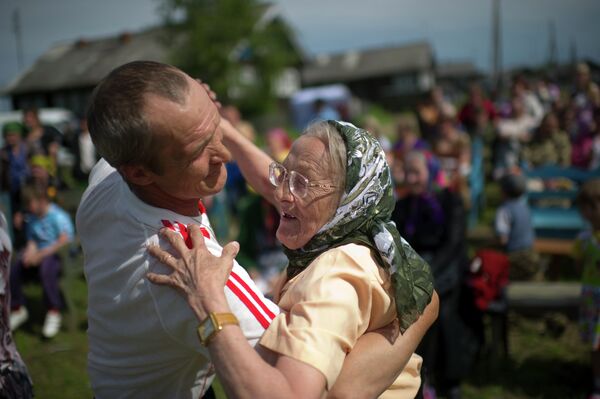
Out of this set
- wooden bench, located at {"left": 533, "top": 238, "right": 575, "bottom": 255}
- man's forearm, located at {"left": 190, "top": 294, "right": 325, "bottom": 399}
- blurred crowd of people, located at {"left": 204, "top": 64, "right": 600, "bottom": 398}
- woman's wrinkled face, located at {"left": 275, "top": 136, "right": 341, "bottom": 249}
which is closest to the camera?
man's forearm, located at {"left": 190, "top": 294, "right": 325, "bottom": 399}

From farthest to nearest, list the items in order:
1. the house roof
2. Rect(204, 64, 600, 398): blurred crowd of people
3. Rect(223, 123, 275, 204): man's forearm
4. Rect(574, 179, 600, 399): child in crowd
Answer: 1. the house roof
2. Rect(204, 64, 600, 398): blurred crowd of people
3. Rect(574, 179, 600, 399): child in crowd
4. Rect(223, 123, 275, 204): man's forearm

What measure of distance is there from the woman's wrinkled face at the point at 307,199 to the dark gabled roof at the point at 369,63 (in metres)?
65.0

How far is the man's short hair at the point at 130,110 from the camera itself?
1.58 m

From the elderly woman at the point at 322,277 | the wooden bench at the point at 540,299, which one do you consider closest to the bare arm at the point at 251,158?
the elderly woman at the point at 322,277

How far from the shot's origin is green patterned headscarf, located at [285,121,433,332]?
1722mm

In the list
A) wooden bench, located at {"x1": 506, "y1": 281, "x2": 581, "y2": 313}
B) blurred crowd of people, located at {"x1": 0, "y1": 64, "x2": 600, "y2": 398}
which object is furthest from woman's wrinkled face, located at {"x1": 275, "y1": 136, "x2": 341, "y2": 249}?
wooden bench, located at {"x1": 506, "y1": 281, "x2": 581, "y2": 313}

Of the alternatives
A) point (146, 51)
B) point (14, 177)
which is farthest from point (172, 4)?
point (14, 177)

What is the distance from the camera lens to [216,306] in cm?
151

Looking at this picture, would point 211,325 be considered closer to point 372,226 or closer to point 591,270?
point 372,226

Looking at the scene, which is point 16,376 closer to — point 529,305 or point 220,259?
point 220,259

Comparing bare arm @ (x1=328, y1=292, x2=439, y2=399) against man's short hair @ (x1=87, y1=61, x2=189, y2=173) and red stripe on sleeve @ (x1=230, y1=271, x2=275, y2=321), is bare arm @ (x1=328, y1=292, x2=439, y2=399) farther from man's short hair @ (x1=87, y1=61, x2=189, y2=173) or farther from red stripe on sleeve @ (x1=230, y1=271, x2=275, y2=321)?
man's short hair @ (x1=87, y1=61, x2=189, y2=173)

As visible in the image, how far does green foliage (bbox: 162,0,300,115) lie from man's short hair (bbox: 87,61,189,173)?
31.7 m

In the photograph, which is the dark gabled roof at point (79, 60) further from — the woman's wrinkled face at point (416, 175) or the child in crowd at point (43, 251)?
the woman's wrinkled face at point (416, 175)

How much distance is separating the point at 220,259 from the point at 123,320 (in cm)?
38
